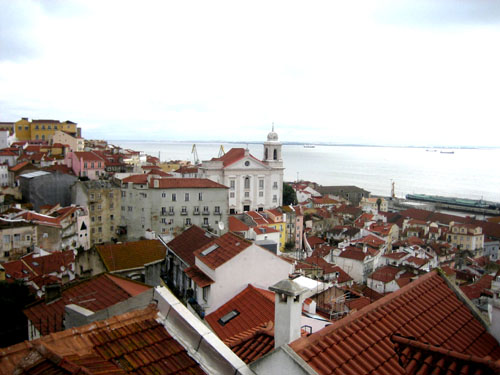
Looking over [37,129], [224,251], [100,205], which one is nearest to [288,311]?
[224,251]

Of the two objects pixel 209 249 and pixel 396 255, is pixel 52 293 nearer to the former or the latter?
pixel 209 249

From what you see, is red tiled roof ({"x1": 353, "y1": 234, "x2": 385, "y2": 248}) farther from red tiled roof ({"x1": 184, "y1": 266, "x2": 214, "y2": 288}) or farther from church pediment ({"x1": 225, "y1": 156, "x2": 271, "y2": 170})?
red tiled roof ({"x1": 184, "y1": 266, "x2": 214, "y2": 288})

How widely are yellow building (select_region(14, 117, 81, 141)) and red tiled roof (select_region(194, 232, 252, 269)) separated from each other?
5955 centimetres

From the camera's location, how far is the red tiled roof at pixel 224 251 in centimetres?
936

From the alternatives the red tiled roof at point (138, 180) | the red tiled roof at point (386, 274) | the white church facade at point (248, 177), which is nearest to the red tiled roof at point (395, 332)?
the red tiled roof at point (386, 274)

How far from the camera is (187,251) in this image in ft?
40.4

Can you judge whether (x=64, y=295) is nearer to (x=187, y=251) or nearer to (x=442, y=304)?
(x=187, y=251)

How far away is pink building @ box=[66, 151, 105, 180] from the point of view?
120ft

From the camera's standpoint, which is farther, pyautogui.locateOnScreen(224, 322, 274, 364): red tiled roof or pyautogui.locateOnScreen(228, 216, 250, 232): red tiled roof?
pyautogui.locateOnScreen(228, 216, 250, 232): red tiled roof

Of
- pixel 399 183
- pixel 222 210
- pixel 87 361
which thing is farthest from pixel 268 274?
pixel 399 183

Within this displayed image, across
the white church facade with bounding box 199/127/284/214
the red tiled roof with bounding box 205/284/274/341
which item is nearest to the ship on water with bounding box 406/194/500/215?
the white church facade with bounding box 199/127/284/214

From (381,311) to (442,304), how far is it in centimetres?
85

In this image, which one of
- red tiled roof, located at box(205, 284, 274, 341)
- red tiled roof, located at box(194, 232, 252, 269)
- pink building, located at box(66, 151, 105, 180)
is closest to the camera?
red tiled roof, located at box(205, 284, 274, 341)

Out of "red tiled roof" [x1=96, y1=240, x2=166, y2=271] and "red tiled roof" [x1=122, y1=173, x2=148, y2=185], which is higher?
"red tiled roof" [x1=122, y1=173, x2=148, y2=185]
